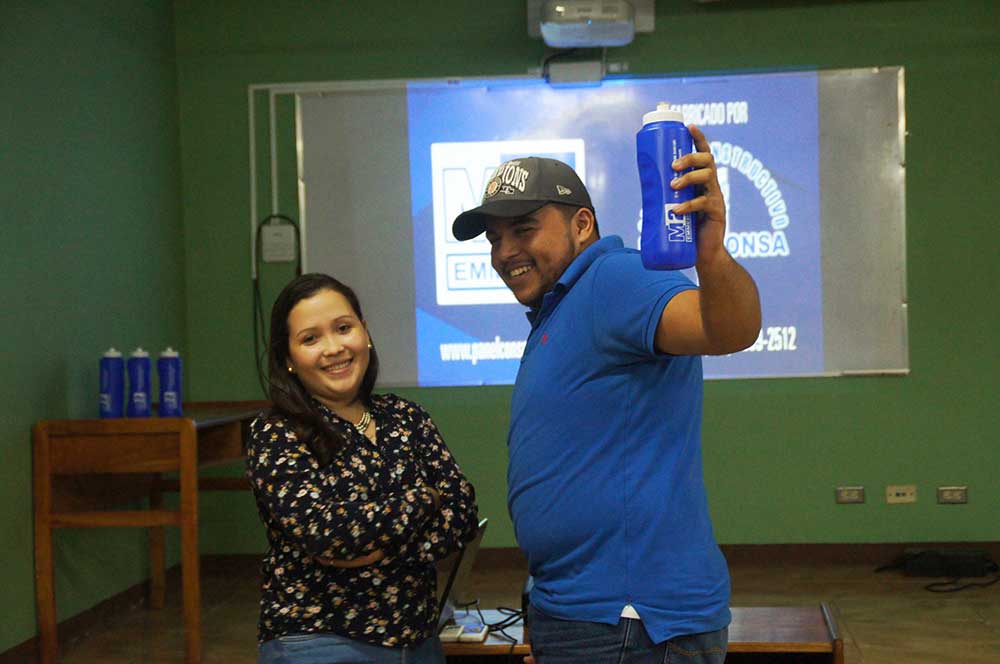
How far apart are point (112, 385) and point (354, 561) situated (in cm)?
243

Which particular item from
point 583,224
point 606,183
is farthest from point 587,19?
point 583,224

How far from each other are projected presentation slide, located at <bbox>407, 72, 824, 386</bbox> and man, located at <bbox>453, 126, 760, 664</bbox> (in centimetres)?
344

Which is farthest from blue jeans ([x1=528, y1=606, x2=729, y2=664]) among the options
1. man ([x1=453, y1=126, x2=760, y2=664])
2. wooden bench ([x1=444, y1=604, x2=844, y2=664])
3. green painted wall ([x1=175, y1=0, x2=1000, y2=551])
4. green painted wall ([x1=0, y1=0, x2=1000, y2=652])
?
green painted wall ([x1=175, y1=0, x2=1000, y2=551])

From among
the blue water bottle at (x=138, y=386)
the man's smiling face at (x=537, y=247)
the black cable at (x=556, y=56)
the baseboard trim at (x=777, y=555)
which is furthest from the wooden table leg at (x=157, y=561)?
the man's smiling face at (x=537, y=247)

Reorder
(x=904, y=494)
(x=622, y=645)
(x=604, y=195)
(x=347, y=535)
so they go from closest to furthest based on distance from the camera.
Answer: (x=622, y=645), (x=347, y=535), (x=904, y=494), (x=604, y=195)

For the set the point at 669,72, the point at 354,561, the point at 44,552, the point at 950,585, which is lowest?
the point at 950,585

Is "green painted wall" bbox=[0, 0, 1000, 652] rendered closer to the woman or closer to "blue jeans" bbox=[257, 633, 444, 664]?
the woman

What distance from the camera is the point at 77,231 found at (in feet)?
13.0

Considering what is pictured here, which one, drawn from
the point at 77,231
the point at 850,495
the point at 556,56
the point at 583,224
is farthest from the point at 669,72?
the point at 583,224

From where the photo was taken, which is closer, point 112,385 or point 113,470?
point 113,470

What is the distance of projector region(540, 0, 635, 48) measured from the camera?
4383 mm

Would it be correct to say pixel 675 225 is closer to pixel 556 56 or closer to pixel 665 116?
pixel 665 116

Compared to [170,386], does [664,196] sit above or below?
above


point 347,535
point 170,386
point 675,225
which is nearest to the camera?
point 675,225
